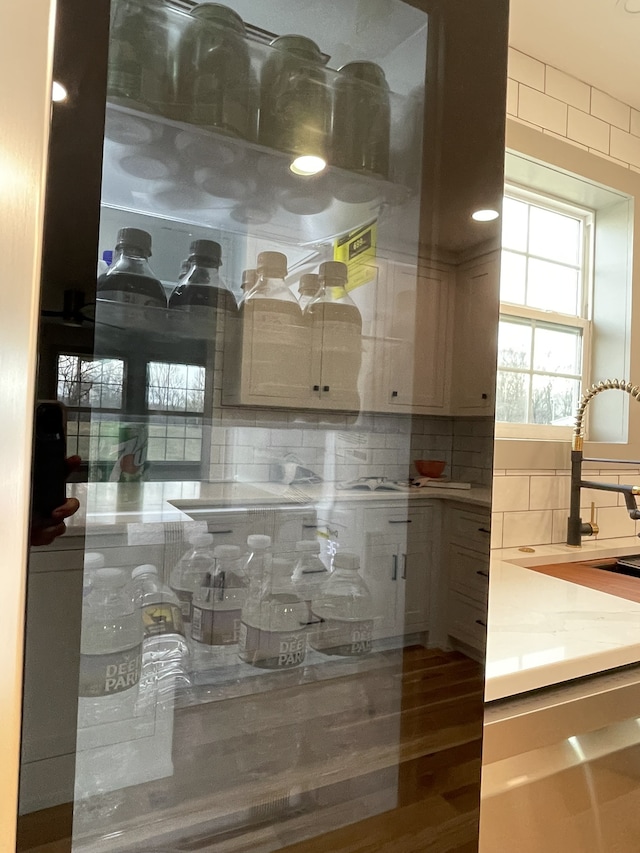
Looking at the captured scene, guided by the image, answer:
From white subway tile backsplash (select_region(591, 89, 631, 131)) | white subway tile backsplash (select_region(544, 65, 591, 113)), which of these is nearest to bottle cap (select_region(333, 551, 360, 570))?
white subway tile backsplash (select_region(544, 65, 591, 113))

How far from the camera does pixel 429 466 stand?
48 centimetres

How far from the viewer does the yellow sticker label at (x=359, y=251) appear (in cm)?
48

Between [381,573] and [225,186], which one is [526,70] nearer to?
[225,186]

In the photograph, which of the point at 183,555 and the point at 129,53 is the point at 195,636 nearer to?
the point at 183,555

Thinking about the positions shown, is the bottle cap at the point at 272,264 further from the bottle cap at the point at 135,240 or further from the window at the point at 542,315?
the window at the point at 542,315

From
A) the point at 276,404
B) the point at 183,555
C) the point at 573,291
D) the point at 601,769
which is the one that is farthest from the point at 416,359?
the point at 573,291

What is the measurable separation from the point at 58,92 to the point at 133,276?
0.38ft

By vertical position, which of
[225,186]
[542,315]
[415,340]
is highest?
[542,315]

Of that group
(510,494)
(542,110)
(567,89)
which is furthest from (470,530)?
(567,89)

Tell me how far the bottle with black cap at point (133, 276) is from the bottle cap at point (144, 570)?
19 centimetres

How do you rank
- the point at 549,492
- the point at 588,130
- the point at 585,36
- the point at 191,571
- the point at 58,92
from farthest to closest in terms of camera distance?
the point at 588,130
the point at 549,492
the point at 585,36
the point at 191,571
the point at 58,92

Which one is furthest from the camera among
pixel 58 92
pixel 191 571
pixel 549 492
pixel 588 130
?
pixel 588 130

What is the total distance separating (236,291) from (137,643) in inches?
11.0

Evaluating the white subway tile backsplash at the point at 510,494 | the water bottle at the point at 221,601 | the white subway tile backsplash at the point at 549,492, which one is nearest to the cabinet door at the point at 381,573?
the water bottle at the point at 221,601
